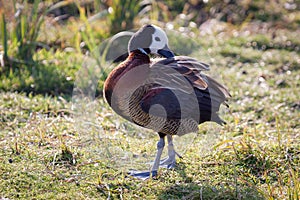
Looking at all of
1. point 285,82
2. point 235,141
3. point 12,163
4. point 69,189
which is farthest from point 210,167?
point 285,82

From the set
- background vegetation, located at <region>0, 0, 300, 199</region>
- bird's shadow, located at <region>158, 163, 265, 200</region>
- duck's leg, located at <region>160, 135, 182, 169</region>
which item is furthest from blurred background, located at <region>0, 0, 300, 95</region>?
bird's shadow, located at <region>158, 163, 265, 200</region>

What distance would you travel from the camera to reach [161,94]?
4.46 meters

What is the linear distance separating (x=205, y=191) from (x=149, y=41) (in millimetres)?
1384

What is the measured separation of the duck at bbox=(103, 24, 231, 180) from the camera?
4480 mm

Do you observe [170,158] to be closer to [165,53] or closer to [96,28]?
[165,53]

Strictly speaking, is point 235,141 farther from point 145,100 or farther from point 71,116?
point 71,116

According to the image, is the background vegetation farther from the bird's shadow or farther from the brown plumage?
the brown plumage

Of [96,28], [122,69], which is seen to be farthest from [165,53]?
[96,28]

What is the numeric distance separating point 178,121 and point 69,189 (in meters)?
0.99

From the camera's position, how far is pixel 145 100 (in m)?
4.46

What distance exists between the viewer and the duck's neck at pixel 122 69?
15.2 ft

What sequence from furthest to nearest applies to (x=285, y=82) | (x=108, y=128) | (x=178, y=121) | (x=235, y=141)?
(x=285, y=82) → (x=108, y=128) → (x=235, y=141) → (x=178, y=121)

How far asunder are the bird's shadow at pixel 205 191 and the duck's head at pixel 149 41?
111 cm

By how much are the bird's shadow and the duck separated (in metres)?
0.25
